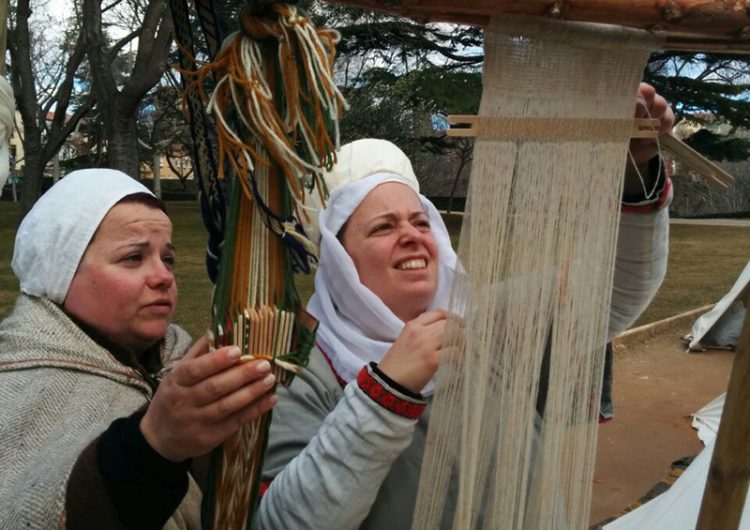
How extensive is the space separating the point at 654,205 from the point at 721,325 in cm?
765

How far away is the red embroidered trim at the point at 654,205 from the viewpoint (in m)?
1.38

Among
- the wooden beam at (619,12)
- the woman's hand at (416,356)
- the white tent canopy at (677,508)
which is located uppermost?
the wooden beam at (619,12)

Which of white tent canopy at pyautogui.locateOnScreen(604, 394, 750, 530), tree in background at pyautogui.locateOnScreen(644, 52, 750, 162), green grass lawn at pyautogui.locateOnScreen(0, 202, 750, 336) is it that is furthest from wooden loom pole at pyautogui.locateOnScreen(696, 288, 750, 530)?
tree in background at pyautogui.locateOnScreen(644, 52, 750, 162)

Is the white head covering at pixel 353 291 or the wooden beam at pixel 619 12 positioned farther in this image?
the white head covering at pixel 353 291

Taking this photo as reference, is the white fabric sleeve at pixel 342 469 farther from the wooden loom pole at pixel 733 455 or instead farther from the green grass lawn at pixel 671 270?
the green grass lawn at pixel 671 270

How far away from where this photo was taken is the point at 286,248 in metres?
1.04

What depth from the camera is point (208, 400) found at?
0.95m

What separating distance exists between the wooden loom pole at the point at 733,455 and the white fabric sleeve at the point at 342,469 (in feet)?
1.47

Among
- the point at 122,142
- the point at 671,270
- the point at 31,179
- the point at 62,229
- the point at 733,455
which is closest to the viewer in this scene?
the point at 733,455

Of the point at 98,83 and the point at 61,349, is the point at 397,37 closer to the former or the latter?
the point at 98,83

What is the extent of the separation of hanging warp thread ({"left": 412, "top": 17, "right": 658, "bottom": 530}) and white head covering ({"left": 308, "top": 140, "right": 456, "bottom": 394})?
0.87 feet

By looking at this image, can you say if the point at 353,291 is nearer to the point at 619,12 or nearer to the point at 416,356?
the point at 416,356

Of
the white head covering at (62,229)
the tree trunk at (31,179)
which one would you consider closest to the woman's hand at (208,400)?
the white head covering at (62,229)

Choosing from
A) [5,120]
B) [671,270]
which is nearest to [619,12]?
[5,120]
